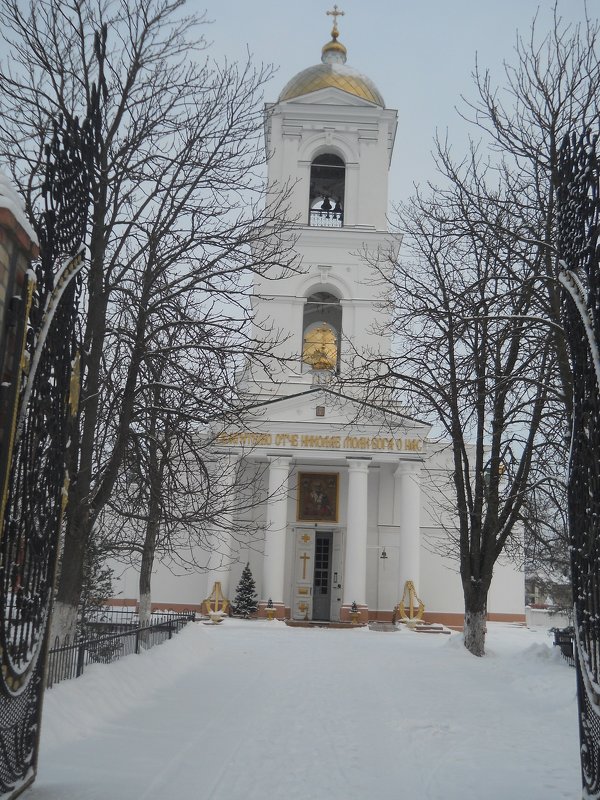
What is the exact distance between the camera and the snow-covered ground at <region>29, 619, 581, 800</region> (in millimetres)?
6797

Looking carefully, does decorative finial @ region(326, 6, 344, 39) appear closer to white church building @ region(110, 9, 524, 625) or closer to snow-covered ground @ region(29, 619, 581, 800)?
white church building @ region(110, 9, 524, 625)

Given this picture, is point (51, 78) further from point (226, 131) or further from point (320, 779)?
point (320, 779)

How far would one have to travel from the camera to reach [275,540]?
95.3 feet

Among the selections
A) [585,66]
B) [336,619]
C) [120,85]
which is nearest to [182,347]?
[120,85]

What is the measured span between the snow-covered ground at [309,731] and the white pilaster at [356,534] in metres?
12.3

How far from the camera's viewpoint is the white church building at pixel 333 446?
1159 inches

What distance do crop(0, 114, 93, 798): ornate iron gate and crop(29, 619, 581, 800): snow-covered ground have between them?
0.76 meters

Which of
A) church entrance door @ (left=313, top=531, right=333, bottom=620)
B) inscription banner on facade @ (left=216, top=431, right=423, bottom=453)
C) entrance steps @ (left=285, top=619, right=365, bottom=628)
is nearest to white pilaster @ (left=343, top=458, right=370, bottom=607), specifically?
inscription banner on facade @ (left=216, top=431, right=423, bottom=453)

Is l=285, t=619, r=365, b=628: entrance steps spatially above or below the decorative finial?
below

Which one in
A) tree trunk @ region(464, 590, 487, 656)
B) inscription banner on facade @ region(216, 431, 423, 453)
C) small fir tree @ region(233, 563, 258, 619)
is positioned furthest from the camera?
inscription banner on facade @ region(216, 431, 423, 453)

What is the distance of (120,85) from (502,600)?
2709cm

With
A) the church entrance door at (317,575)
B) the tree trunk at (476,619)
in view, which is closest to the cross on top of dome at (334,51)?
the church entrance door at (317,575)

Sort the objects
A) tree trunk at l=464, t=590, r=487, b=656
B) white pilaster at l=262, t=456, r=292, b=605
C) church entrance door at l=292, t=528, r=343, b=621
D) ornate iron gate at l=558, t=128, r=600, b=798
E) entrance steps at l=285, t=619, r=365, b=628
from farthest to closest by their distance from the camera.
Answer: church entrance door at l=292, t=528, r=343, b=621 < white pilaster at l=262, t=456, r=292, b=605 < entrance steps at l=285, t=619, r=365, b=628 < tree trunk at l=464, t=590, r=487, b=656 < ornate iron gate at l=558, t=128, r=600, b=798

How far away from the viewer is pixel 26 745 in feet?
19.6
